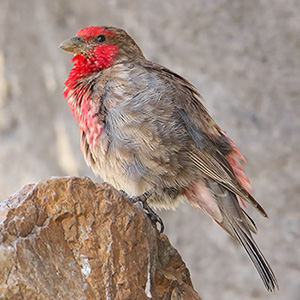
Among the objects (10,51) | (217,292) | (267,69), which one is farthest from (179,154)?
(10,51)

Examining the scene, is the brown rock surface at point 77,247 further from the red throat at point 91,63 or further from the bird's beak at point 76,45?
the bird's beak at point 76,45

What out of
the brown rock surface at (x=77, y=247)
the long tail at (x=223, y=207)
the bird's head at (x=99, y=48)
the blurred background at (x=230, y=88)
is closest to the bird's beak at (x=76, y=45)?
the bird's head at (x=99, y=48)

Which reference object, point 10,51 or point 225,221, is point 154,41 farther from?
point 225,221

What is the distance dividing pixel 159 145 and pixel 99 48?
2.94ft

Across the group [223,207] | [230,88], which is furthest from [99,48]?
[230,88]

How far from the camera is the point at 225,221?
3949 mm

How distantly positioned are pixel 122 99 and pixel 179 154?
1.56 ft

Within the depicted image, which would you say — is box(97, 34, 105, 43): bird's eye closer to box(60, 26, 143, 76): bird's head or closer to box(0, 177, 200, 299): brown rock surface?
box(60, 26, 143, 76): bird's head

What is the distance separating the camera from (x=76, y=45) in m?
4.27

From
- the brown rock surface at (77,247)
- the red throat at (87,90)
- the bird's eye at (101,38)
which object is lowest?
the brown rock surface at (77,247)

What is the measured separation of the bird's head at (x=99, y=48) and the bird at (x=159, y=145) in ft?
0.18

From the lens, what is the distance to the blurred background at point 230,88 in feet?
18.9

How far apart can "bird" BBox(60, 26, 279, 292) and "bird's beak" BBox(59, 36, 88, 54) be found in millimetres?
162

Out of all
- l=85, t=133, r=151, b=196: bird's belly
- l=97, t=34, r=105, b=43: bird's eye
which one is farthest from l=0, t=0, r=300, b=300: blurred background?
l=85, t=133, r=151, b=196: bird's belly
